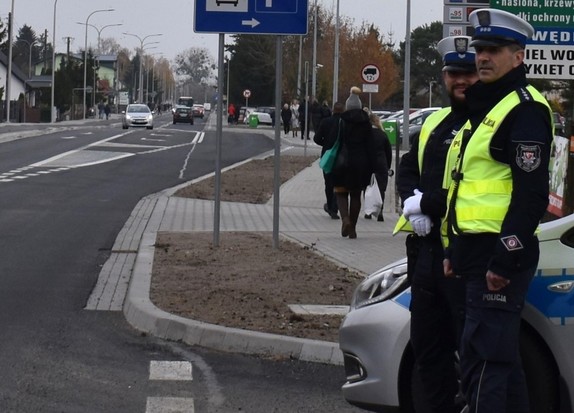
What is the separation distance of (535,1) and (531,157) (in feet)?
21.0

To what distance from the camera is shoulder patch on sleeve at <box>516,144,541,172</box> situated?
444 centimetres

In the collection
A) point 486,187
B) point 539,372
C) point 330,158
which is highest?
point 486,187

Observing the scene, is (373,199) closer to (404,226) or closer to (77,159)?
(404,226)

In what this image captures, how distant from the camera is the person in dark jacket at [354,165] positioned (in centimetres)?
1526

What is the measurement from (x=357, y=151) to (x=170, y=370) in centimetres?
805

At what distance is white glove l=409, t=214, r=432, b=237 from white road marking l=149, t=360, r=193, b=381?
2.88 meters

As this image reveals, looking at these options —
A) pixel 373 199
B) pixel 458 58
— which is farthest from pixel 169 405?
pixel 373 199

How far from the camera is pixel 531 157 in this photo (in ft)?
14.6

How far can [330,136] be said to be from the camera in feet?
51.5

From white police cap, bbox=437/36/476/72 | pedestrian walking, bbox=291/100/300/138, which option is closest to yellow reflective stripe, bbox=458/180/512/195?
white police cap, bbox=437/36/476/72

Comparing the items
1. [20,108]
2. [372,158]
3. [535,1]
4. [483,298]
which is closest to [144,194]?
[372,158]

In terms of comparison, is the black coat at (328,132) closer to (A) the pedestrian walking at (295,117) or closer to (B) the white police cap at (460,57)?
(B) the white police cap at (460,57)

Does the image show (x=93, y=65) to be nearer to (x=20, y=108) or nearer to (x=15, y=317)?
(x=20, y=108)

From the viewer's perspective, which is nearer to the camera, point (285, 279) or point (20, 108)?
point (285, 279)
